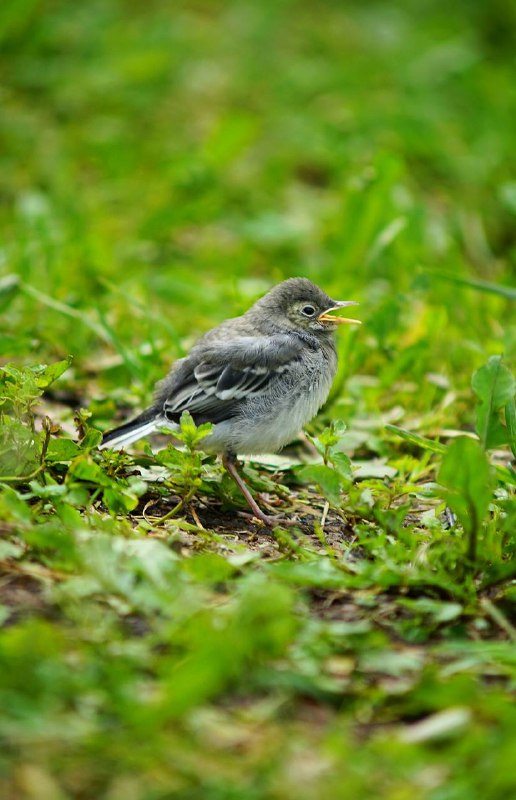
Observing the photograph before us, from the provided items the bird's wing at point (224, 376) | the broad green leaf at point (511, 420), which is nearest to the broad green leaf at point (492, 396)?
the broad green leaf at point (511, 420)

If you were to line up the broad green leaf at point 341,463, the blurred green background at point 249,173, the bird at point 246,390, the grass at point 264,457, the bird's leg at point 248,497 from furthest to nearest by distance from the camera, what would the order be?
the blurred green background at point 249,173 < the bird at point 246,390 < the bird's leg at point 248,497 < the broad green leaf at point 341,463 < the grass at point 264,457

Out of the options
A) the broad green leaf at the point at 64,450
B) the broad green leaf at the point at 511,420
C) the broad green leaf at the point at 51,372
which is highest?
the broad green leaf at the point at 51,372

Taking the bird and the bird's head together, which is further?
the bird's head

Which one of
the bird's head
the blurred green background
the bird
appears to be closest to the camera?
the bird

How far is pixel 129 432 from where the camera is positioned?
4578 mm

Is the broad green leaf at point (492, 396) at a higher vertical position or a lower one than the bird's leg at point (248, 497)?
higher

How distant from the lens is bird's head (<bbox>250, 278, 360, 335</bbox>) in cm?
528

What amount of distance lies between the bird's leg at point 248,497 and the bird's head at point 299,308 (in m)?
0.94

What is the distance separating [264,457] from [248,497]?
2.17 ft

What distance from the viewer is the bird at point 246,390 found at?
4613 millimetres

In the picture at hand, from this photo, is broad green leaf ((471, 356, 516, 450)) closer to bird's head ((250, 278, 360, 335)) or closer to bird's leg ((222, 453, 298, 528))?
bird's leg ((222, 453, 298, 528))

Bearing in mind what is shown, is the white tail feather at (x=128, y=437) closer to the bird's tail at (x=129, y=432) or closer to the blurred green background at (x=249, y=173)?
the bird's tail at (x=129, y=432)

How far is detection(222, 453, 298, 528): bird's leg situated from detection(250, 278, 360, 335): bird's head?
0.94m

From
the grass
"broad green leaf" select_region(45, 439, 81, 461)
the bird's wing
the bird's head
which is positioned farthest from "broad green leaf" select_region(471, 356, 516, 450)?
"broad green leaf" select_region(45, 439, 81, 461)
